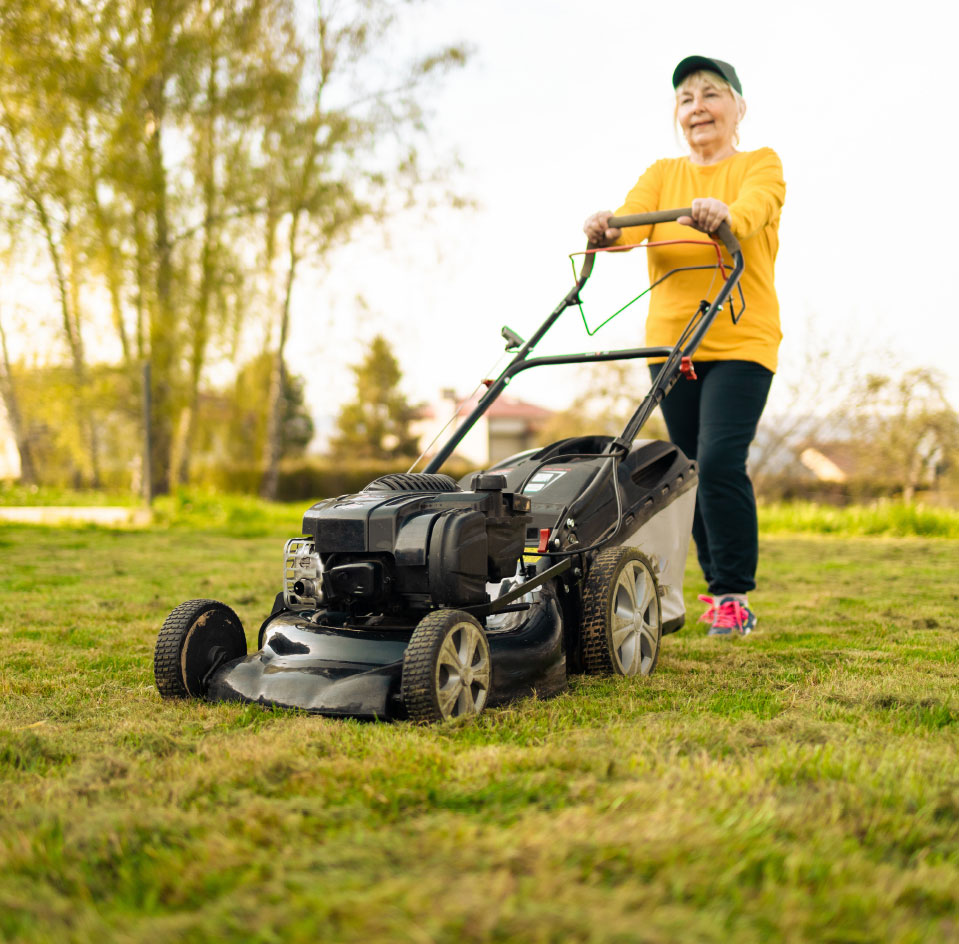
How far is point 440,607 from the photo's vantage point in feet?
7.49

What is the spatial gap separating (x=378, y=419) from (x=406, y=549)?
36528 millimetres

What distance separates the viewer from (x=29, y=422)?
1609 centimetres

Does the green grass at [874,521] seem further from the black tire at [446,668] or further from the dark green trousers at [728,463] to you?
the black tire at [446,668]

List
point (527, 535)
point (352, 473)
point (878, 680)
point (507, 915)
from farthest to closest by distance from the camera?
point (352, 473)
point (527, 535)
point (878, 680)
point (507, 915)

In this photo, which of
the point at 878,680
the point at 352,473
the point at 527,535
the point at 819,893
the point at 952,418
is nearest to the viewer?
the point at 819,893

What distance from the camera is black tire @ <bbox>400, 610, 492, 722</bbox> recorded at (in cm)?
201

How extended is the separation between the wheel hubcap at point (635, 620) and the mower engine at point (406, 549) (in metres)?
0.42

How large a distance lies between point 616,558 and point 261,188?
10.9 meters

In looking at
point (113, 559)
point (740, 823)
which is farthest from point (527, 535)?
point (113, 559)

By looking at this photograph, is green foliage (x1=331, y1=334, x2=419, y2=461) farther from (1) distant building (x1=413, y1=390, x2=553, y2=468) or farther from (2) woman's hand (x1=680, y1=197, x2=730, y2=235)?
(2) woman's hand (x1=680, y1=197, x2=730, y2=235)

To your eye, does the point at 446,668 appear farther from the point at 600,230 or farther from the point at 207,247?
the point at 207,247

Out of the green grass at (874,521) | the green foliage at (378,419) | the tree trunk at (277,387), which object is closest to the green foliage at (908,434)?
the green grass at (874,521)

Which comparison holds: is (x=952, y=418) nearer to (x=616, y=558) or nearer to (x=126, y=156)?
(x=126, y=156)

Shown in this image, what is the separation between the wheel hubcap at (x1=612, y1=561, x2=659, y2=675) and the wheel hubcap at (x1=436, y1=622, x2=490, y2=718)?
543mm
